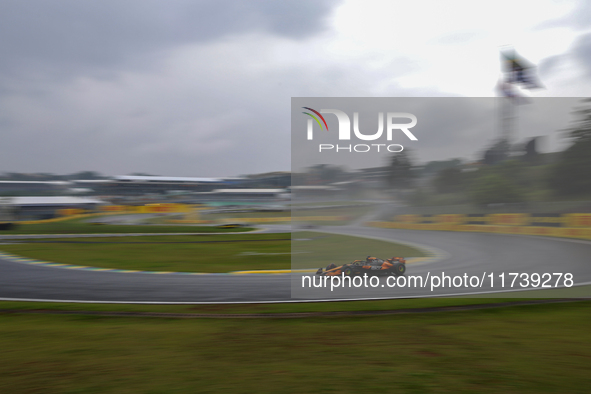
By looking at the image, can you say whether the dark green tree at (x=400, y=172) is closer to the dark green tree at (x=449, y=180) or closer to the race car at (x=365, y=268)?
the dark green tree at (x=449, y=180)

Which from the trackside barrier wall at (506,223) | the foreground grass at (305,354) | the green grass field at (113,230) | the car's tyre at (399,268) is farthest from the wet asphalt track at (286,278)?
the green grass field at (113,230)

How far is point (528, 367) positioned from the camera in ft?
14.7

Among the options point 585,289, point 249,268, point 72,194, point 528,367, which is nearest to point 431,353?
point 528,367

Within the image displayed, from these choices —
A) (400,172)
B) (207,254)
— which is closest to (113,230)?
(207,254)

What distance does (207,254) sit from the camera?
16438 millimetres

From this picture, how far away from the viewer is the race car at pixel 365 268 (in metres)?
8.57

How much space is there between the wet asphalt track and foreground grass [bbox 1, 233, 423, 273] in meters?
0.44

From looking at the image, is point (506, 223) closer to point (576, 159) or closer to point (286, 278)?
point (576, 159)

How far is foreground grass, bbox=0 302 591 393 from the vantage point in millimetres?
4105

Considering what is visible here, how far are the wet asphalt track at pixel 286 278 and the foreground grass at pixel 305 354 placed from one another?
5.35 feet

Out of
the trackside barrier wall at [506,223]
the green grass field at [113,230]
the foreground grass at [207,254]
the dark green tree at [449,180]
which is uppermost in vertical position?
the dark green tree at [449,180]

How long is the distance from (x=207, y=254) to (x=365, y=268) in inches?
365

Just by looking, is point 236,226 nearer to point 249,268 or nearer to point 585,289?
point 249,268

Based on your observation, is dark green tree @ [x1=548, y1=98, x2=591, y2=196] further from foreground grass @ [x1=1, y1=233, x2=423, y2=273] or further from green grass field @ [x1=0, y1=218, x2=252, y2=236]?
green grass field @ [x1=0, y1=218, x2=252, y2=236]
